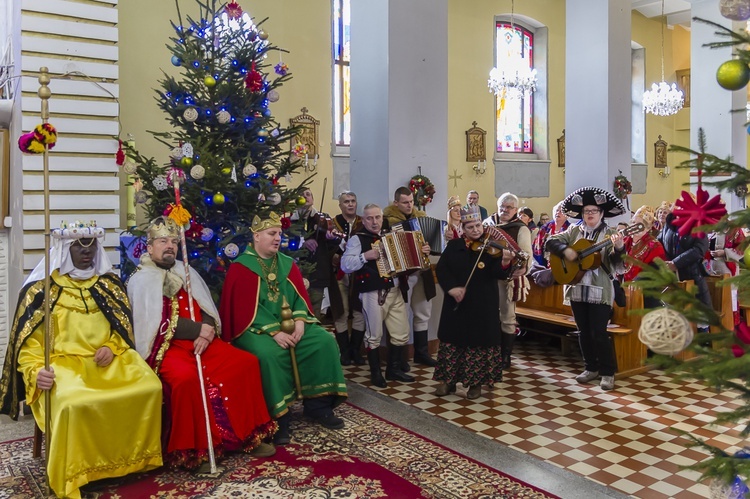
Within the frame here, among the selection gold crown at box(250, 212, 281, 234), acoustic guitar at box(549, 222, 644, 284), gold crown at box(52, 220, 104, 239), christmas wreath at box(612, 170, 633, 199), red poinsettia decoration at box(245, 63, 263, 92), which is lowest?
acoustic guitar at box(549, 222, 644, 284)

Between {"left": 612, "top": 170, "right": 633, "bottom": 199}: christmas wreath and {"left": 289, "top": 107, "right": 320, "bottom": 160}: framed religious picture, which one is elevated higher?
{"left": 289, "top": 107, "right": 320, "bottom": 160}: framed religious picture

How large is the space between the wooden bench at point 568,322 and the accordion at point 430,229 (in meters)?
1.64

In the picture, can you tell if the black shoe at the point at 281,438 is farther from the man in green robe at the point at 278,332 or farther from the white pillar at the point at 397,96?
the white pillar at the point at 397,96

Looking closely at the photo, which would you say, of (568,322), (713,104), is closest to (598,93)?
(568,322)

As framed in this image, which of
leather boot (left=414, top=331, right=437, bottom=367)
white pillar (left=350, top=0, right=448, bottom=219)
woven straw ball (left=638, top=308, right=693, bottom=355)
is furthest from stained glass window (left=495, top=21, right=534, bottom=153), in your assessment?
woven straw ball (left=638, top=308, right=693, bottom=355)

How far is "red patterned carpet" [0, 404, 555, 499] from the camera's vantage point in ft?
13.5

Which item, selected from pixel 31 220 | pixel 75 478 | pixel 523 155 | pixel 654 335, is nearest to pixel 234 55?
pixel 31 220

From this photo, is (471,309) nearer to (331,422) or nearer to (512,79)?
(331,422)

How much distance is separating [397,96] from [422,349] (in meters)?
2.82

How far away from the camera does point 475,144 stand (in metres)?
15.1

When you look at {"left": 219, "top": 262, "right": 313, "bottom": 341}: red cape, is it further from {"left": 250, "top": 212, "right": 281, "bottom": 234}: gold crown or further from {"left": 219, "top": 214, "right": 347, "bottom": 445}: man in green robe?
{"left": 250, "top": 212, "right": 281, "bottom": 234}: gold crown

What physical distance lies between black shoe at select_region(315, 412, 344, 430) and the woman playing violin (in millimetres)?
1237

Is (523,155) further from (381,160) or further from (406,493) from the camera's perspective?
(406,493)

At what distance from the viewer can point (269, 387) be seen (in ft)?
16.1
